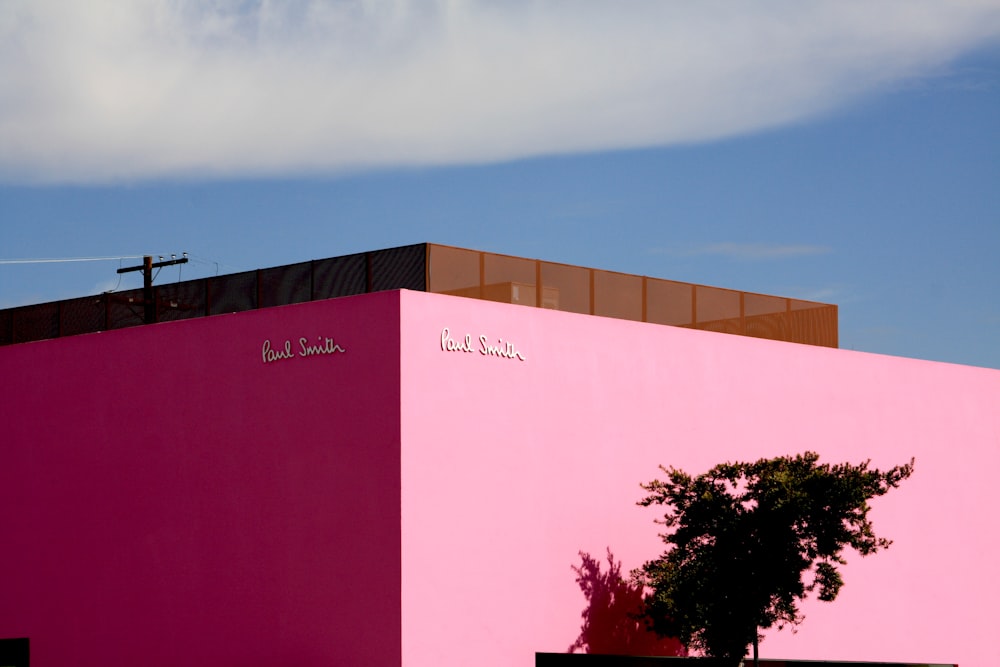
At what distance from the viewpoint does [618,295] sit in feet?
105

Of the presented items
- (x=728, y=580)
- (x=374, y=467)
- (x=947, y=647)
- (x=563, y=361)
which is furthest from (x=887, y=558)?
(x=374, y=467)

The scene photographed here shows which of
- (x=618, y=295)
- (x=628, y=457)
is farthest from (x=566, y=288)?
(x=628, y=457)

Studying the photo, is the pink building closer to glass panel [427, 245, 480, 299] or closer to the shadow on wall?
the shadow on wall

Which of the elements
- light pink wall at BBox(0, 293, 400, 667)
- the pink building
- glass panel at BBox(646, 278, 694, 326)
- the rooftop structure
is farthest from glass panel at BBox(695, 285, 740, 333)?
light pink wall at BBox(0, 293, 400, 667)

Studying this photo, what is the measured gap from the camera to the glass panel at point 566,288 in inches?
1212

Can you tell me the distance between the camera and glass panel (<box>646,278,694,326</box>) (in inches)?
1292

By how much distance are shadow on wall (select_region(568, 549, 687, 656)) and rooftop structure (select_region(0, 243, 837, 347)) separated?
508cm

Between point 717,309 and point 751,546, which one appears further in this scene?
point 717,309

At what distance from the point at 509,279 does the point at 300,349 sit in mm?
4208

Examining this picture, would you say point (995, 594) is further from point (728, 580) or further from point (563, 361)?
point (563, 361)

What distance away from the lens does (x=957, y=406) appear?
39.0 m

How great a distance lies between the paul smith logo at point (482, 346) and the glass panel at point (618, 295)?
2.92m

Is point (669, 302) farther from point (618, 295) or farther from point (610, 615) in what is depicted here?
point (610, 615)

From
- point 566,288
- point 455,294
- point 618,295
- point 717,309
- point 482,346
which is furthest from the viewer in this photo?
point 717,309
